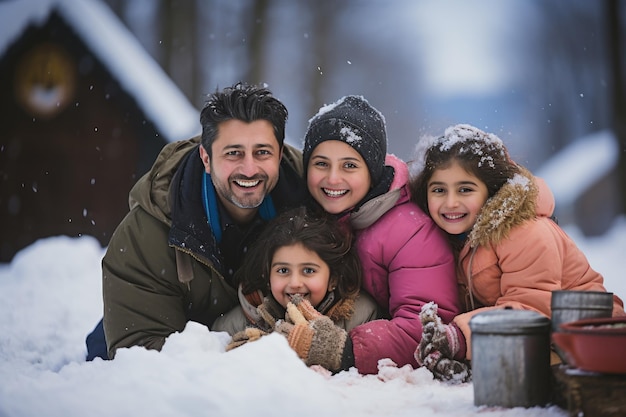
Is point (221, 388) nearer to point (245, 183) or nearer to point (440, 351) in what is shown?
point (440, 351)

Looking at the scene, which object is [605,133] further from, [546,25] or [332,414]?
[332,414]

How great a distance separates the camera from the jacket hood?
11.6 ft

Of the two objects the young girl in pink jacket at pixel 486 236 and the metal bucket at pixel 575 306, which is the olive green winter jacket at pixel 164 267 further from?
the metal bucket at pixel 575 306

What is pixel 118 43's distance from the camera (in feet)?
32.3

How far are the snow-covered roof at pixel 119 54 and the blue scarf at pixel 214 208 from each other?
550 centimetres

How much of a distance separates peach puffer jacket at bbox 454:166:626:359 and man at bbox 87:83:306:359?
1.09 metres

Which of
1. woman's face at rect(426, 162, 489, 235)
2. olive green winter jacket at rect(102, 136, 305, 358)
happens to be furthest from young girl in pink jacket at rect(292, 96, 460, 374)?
olive green winter jacket at rect(102, 136, 305, 358)

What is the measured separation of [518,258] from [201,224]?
1583mm

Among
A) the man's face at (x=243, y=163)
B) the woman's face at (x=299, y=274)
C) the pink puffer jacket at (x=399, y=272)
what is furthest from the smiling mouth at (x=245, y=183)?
the pink puffer jacket at (x=399, y=272)

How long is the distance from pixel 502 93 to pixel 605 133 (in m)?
1.48

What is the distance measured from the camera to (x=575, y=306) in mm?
2512

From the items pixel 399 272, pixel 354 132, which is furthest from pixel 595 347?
pixel 354 132

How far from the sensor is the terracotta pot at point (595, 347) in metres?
2.14

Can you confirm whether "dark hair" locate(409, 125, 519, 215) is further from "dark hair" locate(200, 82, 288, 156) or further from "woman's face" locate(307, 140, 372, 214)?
"dark hair" locate(200, 82, 288, 156)
